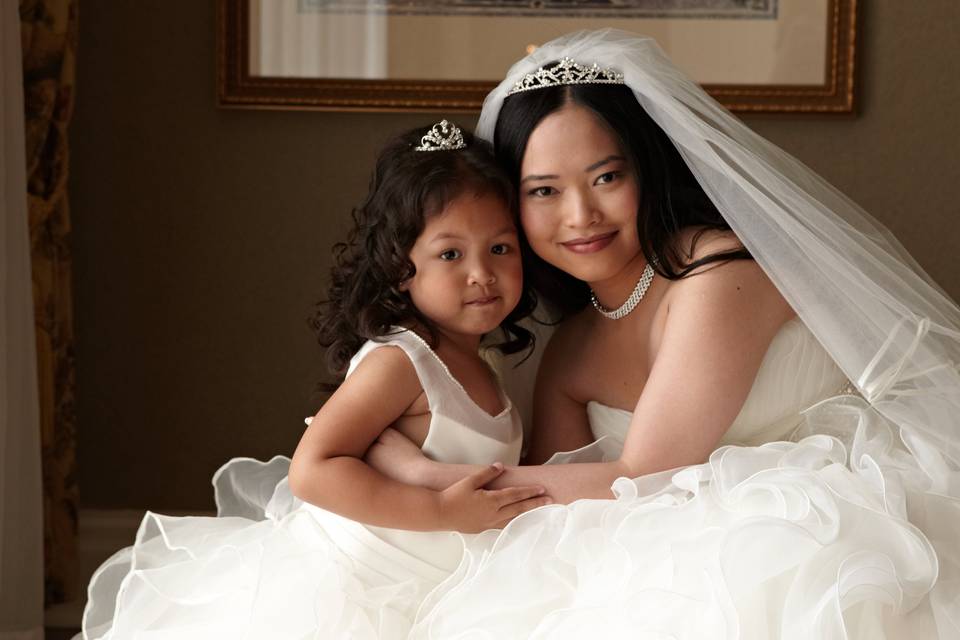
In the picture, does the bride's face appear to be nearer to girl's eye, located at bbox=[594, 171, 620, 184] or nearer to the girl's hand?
girl's eye, located at bbox=[594, 171, 620, 184]

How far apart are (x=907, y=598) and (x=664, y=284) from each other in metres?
0.76

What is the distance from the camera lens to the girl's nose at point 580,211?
190 centimetres

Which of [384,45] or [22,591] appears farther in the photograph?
[384,45]

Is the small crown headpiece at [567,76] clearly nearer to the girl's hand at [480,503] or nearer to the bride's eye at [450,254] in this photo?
the bride's eye at [450,254]

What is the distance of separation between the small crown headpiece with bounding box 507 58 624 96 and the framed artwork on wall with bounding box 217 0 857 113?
1.17m

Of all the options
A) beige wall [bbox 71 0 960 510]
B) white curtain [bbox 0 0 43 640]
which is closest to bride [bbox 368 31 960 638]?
white curtain [bbox 0 0 43 640]

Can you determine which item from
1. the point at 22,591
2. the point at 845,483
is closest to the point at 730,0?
the point at 845,483

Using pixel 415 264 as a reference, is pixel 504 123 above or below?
above

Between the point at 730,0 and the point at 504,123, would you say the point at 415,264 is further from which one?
the point at 730,0

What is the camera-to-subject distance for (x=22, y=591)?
102 inches

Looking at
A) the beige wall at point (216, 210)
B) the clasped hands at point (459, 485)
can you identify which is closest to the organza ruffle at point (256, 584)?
the clasped hands at point (459, 485)

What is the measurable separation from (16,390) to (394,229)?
114 centimetres

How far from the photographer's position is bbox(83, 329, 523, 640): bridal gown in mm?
1612

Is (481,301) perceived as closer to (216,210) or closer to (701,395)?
(701,395)
